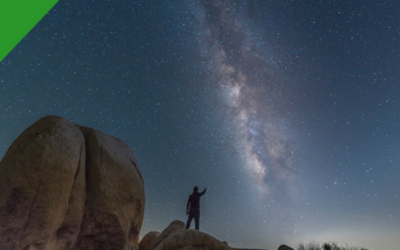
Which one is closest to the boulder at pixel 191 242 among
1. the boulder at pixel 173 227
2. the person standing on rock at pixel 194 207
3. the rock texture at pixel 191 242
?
the rock texture at pixel 191 242

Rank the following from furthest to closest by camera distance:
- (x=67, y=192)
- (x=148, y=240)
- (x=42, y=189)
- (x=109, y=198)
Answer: (x=148, y=240)
(x=109, y=198)
(x=67, y=192)
(x=42, y=189)

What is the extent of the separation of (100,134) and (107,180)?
1.78 meters

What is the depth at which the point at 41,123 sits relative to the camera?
305 inches

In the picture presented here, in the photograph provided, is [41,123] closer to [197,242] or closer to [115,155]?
[115,155]

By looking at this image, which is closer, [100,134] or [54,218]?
[54,218]

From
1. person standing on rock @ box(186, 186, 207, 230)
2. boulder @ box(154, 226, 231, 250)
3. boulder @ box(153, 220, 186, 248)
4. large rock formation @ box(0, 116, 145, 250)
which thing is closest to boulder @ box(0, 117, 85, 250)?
large rock formation @ box(0, 116, 145, 250)

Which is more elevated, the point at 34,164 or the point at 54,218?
the point at 34,164

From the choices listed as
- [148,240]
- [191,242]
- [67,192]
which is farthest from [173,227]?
[67,192]

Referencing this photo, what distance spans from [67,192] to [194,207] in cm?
675

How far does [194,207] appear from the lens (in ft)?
42.9

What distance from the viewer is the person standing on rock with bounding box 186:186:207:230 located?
12984 millimetres

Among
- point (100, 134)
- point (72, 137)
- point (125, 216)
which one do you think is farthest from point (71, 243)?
point (100, 134)

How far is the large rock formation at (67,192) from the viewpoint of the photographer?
6547 mm

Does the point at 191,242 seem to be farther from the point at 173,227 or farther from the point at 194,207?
the point at 194,207
